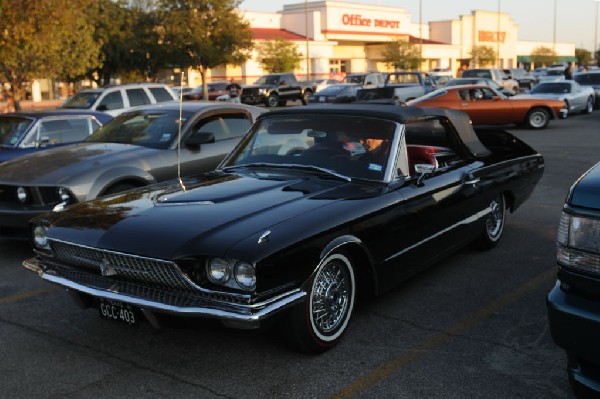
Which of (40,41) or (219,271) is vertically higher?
(40,41)

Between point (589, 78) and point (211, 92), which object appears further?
point (211, 92)

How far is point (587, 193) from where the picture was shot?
10.3ft

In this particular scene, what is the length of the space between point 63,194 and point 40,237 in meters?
1.98

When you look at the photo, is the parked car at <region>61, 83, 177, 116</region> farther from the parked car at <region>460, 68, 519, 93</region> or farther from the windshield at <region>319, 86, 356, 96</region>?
the parked car at <region>460, 68, 519, 93</region>

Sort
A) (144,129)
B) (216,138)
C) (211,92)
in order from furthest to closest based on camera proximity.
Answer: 1. (211,92)
2. (216,138)
3. (144,129)

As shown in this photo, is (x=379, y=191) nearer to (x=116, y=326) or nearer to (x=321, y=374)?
(x=321, y=374)

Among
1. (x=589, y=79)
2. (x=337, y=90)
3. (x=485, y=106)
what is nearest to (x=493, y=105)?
(x=485, y=106)

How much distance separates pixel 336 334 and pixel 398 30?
72.4m

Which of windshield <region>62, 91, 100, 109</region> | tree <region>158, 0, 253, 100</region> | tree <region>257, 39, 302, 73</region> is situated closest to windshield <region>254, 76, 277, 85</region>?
tree <region>158, 0, 253, 100</region>

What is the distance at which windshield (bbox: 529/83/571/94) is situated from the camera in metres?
24.3

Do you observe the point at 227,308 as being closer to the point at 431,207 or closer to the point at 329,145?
the point at 329,145

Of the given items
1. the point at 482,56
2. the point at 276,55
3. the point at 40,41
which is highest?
the point at 482,56

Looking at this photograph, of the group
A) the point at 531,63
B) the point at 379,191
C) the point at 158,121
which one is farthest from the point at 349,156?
the point at 531,63

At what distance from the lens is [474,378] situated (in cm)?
386
